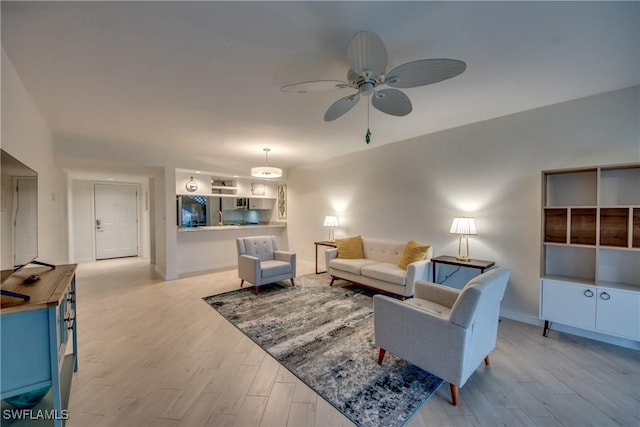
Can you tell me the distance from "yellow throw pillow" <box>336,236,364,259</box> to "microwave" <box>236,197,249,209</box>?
10.1 feet

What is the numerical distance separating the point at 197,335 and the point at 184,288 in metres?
1.81

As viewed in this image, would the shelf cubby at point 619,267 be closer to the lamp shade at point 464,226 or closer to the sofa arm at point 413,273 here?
the lamp shade at point 464,226

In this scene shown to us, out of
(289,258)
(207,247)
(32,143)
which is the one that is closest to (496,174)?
(289,258)

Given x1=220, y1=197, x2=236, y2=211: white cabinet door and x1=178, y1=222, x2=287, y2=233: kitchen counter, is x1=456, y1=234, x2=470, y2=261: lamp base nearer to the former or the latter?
x1=178, y1=222, x2=287, y2=233: kitchen counter

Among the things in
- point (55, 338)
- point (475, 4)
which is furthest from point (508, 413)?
point (55, 338)

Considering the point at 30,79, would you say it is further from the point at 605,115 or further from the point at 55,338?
the point at 605,115

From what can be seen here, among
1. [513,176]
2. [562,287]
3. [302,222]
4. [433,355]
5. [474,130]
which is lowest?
[433,355]

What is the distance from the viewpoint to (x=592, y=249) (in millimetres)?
2643

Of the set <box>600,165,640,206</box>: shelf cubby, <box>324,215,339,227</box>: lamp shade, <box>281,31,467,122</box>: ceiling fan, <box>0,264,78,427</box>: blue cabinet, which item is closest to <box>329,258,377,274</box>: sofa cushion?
<box>324,215,339,227</box>: lamp shade

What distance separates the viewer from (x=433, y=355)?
1.80 metres

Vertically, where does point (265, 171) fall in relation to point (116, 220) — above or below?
above

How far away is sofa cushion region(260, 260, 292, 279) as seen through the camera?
13.2 feet

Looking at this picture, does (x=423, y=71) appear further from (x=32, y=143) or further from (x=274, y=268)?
(x=32, y=143)

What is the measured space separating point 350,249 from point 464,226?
1881mm
